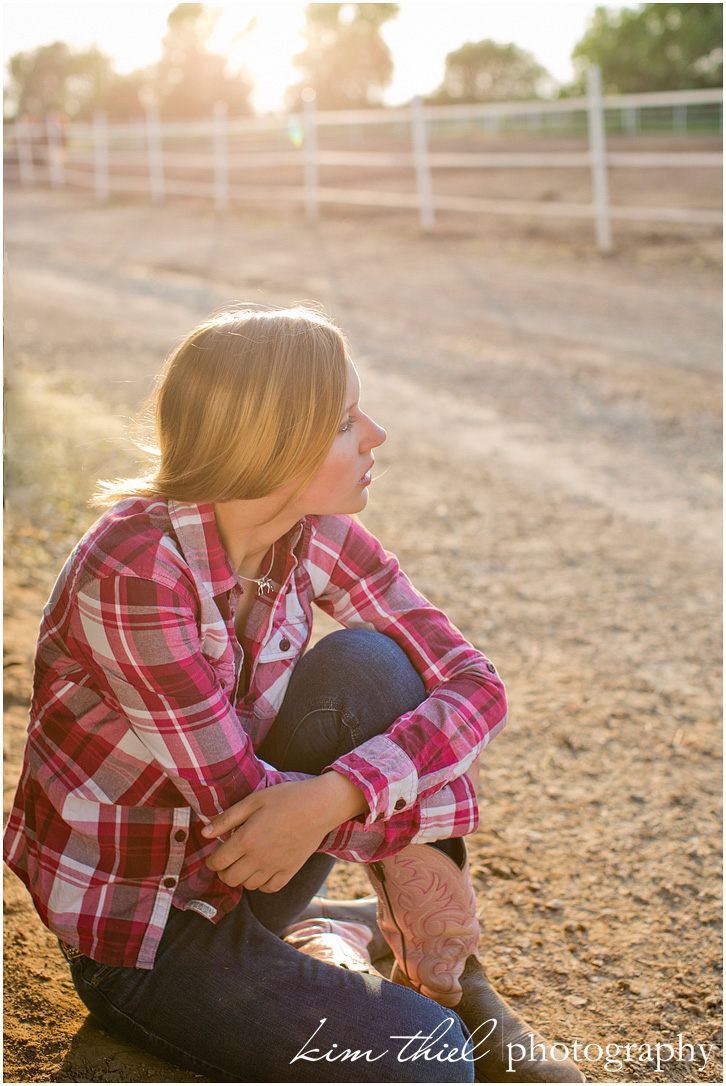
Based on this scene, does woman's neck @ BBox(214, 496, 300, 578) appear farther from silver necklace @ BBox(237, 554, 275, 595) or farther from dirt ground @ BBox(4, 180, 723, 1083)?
dirt ground @ BBox(4, 180, 723, 1083)

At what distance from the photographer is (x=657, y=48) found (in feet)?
71.4

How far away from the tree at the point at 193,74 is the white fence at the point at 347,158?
13.0 ft

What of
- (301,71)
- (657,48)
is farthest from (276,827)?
(301,71)

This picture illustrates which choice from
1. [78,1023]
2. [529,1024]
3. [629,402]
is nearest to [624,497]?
[629,402]

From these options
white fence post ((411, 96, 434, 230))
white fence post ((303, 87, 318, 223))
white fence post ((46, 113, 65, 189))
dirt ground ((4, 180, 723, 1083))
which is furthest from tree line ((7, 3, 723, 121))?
dirt ground ((4, 180, 723, 1083))

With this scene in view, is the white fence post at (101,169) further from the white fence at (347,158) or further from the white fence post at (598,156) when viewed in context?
the white fence post at (598,156)

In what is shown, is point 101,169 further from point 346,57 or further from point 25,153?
point 346,57

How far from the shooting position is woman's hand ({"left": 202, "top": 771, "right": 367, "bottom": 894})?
1.18 metres

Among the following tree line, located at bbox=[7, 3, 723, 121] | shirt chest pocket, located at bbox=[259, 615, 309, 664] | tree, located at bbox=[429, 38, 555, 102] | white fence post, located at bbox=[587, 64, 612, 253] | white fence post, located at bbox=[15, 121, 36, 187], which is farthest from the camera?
tree, located at bbox=[429, 38, 555, 102]

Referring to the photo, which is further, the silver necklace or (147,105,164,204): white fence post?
(147,105,164,204): white fence post

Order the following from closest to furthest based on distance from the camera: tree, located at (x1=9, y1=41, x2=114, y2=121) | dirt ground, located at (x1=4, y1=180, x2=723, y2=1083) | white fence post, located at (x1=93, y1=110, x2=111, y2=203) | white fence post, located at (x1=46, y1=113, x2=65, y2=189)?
dirt ground, located at (x1=4, y1=180, x2=723, y2=1083), white fence post, located at (x1=93, y1=110, x2=111, y2=203), white fence post, located at (x1=46, y1=113, x2=65, y2=189), tree, located at (x1=9, y1=41, x2=114, y2=121)

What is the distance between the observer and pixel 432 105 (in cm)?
2614

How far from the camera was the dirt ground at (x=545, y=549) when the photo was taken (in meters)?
1.52

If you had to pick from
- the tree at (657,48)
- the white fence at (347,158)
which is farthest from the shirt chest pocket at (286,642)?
the tree at (657,48)
